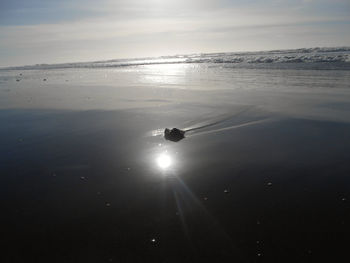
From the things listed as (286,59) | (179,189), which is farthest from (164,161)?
(286,59)

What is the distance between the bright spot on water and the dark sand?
0.50 feet

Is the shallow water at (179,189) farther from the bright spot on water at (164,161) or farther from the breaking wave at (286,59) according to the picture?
the breaking wave at (286,59)

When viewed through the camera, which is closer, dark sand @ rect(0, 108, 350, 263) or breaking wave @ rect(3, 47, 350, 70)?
dark sand @ rect(0, 108, 350, 263)

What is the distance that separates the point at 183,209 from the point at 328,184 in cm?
286

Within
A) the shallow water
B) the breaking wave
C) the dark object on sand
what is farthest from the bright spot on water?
the breaking wave

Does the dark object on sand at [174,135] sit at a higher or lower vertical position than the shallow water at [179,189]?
higher

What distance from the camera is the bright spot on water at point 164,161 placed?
23.3 ft

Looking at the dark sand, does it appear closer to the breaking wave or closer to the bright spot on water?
the bright spot on water

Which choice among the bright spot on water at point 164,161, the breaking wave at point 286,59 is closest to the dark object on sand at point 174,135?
the bright spot on water at point 164,161

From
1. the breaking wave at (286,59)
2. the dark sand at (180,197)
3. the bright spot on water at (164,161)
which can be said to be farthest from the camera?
the breaking wave at (286,59)

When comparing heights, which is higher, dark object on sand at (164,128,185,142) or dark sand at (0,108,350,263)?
dark object on sand at (164,128,185,142)

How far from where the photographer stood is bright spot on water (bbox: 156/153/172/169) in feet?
23.3

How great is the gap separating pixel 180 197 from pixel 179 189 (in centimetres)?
31

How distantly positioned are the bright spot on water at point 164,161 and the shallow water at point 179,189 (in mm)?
62
